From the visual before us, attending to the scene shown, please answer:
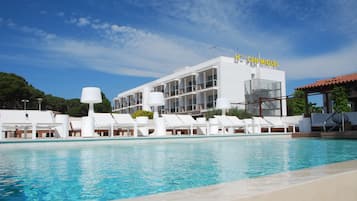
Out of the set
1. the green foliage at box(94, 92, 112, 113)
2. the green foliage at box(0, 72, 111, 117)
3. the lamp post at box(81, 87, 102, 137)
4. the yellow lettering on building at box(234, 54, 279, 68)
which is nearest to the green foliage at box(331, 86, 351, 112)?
the lamp post at box(81, 87, 102, 137)

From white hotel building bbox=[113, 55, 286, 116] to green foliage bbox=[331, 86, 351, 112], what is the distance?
1305cm

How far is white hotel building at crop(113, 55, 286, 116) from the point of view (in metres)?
29.8

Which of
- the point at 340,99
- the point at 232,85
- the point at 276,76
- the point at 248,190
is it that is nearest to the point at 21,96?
the point at 232,85

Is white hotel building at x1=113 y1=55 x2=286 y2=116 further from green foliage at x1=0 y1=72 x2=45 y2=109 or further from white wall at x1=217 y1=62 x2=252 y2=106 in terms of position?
green foliage at x1=0 y1=72 x2=45 y2=109

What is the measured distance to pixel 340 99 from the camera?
13391mm

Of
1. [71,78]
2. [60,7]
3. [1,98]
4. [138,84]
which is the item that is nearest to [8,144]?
[60,7]

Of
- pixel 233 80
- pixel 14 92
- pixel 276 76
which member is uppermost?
pixel 276 76

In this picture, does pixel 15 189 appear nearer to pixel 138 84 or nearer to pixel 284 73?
pixel 284 73

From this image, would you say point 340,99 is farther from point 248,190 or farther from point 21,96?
point 21,96

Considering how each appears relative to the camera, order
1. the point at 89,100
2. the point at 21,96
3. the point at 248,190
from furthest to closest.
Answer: the point at 21,96
the point at 89,100
the point at 248,190

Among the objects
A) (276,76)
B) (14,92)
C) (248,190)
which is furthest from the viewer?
(14,92)

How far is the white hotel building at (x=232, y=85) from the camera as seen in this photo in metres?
29.8

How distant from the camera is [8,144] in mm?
7719

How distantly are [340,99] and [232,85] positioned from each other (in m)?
17.2
